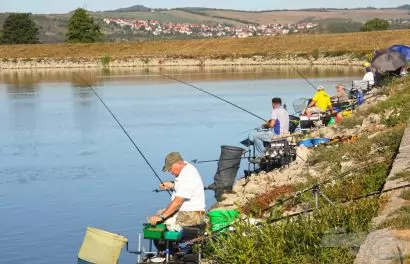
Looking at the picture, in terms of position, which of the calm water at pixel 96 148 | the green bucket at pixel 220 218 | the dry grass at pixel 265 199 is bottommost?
the calm water at pixel 96 148

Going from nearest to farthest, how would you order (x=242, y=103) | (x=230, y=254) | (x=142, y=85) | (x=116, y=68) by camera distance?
(x=230, y=254) → (x=242, y=103) → (x=142, y=85) → (x=116, y=68)

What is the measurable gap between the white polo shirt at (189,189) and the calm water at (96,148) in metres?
2.18

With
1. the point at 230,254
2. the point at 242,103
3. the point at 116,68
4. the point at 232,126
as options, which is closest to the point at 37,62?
the point at 116,68

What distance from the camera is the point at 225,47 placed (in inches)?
2899

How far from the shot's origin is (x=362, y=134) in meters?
14.9

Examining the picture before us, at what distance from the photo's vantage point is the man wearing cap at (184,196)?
9.07m

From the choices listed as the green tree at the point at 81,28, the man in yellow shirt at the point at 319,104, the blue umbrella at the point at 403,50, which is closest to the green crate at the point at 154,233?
the man in yellow shirt at the point at 319,104

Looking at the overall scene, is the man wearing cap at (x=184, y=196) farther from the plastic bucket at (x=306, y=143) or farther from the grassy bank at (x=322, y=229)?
the plastic bucket at (x=306, y=143)

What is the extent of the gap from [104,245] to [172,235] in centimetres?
78

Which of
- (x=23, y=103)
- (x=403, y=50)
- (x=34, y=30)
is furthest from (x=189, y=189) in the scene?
(x=34, y=30)

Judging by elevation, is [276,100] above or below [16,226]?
above

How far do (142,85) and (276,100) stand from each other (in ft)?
93.1

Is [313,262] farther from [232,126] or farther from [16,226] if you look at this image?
[232,126]

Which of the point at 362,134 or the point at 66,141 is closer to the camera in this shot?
the point at 362,134
